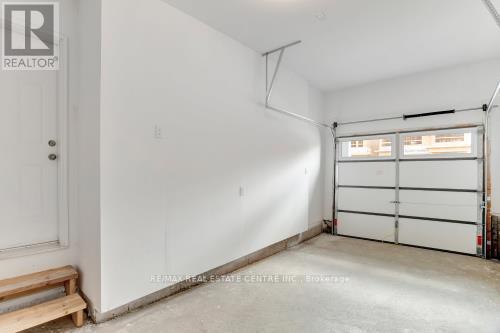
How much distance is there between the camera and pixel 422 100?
4.25m

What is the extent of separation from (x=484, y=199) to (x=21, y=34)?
5796 mm

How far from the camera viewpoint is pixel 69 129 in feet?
7.60

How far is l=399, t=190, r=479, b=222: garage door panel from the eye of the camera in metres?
3.87

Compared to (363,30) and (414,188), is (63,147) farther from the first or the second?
(414,188)

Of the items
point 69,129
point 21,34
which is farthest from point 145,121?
point 21,34

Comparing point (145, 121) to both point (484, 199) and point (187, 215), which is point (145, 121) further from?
point (484, 199)

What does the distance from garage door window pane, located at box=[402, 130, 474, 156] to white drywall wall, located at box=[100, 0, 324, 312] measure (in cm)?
236

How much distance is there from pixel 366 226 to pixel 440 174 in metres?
1.47

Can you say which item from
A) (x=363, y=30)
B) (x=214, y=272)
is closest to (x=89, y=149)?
(x=214, y=272)

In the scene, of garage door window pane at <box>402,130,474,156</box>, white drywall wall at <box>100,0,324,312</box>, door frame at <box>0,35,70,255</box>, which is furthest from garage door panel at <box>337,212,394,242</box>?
door frame at <box>0,35,70,255</box>

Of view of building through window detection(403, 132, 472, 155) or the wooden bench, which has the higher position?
view of building through window detection(403, 132, 472, 155)

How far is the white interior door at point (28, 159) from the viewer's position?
208cm

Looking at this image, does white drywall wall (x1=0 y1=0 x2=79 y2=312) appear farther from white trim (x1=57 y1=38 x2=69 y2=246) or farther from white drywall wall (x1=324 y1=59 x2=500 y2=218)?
white drywall wall (x1=324 y1=59 x2=500 y2=218)

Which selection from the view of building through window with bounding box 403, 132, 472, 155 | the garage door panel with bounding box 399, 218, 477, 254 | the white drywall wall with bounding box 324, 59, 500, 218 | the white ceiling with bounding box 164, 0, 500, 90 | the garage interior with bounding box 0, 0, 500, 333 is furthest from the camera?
the view of building through window with bounding box 403, 132, 472, 155
